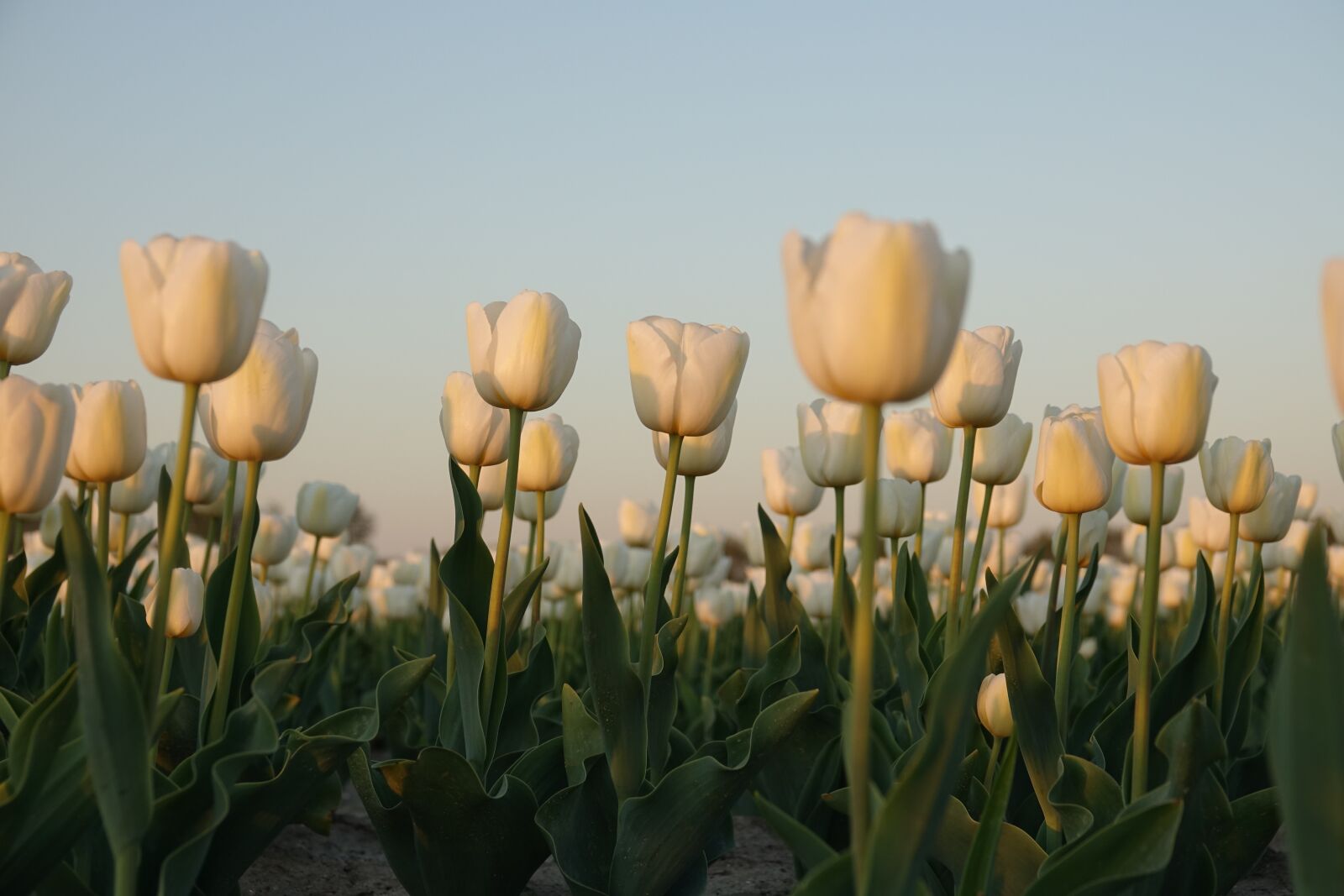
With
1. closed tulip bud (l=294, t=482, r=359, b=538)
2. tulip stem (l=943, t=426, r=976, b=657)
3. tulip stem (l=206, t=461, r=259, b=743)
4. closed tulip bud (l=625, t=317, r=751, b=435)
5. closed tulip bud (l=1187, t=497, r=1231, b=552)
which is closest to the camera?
tulip stem (l=206, t=461, r=259, b=743)

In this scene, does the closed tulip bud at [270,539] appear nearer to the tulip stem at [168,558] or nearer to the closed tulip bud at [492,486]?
the closed tulip bud at [492,486]

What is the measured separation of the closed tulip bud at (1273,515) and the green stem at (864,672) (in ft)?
6.84

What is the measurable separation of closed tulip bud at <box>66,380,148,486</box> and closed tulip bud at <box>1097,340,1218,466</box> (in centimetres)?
175

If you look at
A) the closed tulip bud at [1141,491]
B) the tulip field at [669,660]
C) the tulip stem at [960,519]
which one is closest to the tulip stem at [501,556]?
the tulip field at [669,660]

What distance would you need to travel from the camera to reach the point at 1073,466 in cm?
228

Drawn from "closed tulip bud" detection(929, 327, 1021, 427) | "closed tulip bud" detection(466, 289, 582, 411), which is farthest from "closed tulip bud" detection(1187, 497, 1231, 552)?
"closed tulip bud" detection(466, 289, 582, 411)

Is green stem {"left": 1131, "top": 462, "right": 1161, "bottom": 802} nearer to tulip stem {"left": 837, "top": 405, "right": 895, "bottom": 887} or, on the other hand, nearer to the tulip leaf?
the tulip leaf

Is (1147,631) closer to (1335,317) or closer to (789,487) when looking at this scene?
(1335,317)

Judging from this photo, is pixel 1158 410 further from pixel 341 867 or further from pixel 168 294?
pixel 341 867

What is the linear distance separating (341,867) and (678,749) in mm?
1100

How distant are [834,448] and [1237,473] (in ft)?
2.97

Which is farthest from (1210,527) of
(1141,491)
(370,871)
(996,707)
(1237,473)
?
(370,871)

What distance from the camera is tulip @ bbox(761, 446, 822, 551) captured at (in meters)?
3.88

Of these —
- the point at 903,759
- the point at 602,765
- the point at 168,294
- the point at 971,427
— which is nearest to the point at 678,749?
the point at 602,765
